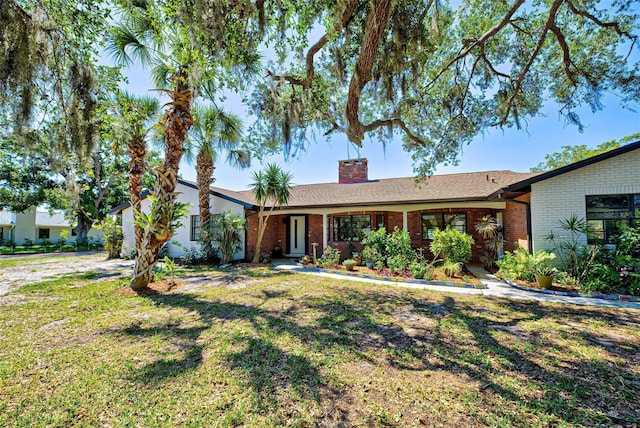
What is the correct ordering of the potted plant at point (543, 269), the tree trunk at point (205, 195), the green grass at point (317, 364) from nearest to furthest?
the green grass at point (317, 364) → the potted plant at point (543, 269) → the tree trunk at point (205, 195)

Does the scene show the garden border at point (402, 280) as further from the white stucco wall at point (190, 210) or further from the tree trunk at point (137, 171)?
the tree trunk at point (137, 171)

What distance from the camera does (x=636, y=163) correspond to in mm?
7062

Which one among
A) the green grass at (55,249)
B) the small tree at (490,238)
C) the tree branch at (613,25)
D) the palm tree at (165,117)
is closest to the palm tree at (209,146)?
the palm tree at (165,117)

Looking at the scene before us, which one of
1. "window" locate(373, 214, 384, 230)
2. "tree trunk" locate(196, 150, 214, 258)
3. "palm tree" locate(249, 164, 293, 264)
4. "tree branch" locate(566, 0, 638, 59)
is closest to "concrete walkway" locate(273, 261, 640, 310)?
"palm tree" locate(249, 164, 293, 264)

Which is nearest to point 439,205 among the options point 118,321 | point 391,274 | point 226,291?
point 391,274

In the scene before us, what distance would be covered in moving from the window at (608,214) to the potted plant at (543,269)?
1.43 meters

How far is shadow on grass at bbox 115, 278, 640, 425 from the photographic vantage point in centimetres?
261

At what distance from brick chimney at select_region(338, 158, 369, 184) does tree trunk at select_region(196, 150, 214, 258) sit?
773 cm

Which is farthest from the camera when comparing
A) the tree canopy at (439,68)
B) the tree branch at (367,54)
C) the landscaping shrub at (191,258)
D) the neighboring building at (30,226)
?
the neighboring building at (30,226)

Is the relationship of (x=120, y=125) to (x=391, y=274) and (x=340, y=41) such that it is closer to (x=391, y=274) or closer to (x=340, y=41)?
(x=340, y=41)

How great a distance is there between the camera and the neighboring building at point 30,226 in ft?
89.7

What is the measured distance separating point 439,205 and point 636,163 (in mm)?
5332

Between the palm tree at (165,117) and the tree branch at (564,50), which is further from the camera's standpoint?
the tree branch at (564,50)

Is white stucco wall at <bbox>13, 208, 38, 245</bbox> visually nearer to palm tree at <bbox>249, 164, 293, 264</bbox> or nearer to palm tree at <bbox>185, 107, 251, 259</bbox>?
palm tree at <bbox>185, 107, 251, 259</bbox>
